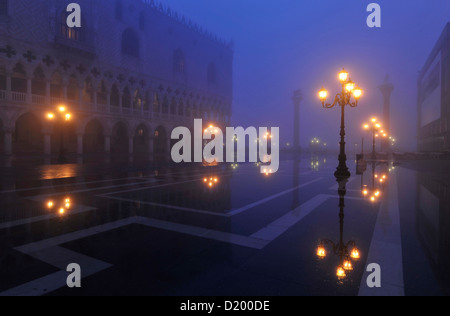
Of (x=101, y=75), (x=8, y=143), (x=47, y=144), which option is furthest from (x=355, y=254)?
(x=101, y=75)

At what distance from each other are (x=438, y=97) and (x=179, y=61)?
5109 centimetres

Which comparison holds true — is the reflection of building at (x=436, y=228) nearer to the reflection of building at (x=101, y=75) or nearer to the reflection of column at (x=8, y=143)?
the reflection of building at (x=101, y=75)

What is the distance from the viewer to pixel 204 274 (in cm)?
357

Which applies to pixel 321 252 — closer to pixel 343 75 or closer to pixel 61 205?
pixel 61 205

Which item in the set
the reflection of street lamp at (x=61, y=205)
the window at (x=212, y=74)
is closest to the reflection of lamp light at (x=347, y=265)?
the reflection of street lamp at (x=61, y=205)

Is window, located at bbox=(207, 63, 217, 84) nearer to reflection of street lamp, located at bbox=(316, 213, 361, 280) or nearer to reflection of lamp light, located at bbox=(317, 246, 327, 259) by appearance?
reflection of street lamp, located at bbox=(316, 213, 361, 280)

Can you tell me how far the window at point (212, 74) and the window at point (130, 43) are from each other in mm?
16875

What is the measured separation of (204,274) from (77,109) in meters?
32.6

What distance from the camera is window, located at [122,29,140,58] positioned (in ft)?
124

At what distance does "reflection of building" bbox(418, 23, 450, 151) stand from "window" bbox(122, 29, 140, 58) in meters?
52.5

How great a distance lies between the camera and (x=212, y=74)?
5400 cm

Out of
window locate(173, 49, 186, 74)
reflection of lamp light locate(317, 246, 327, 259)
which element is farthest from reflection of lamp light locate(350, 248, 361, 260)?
window locate(173, 49, 186, 74)
